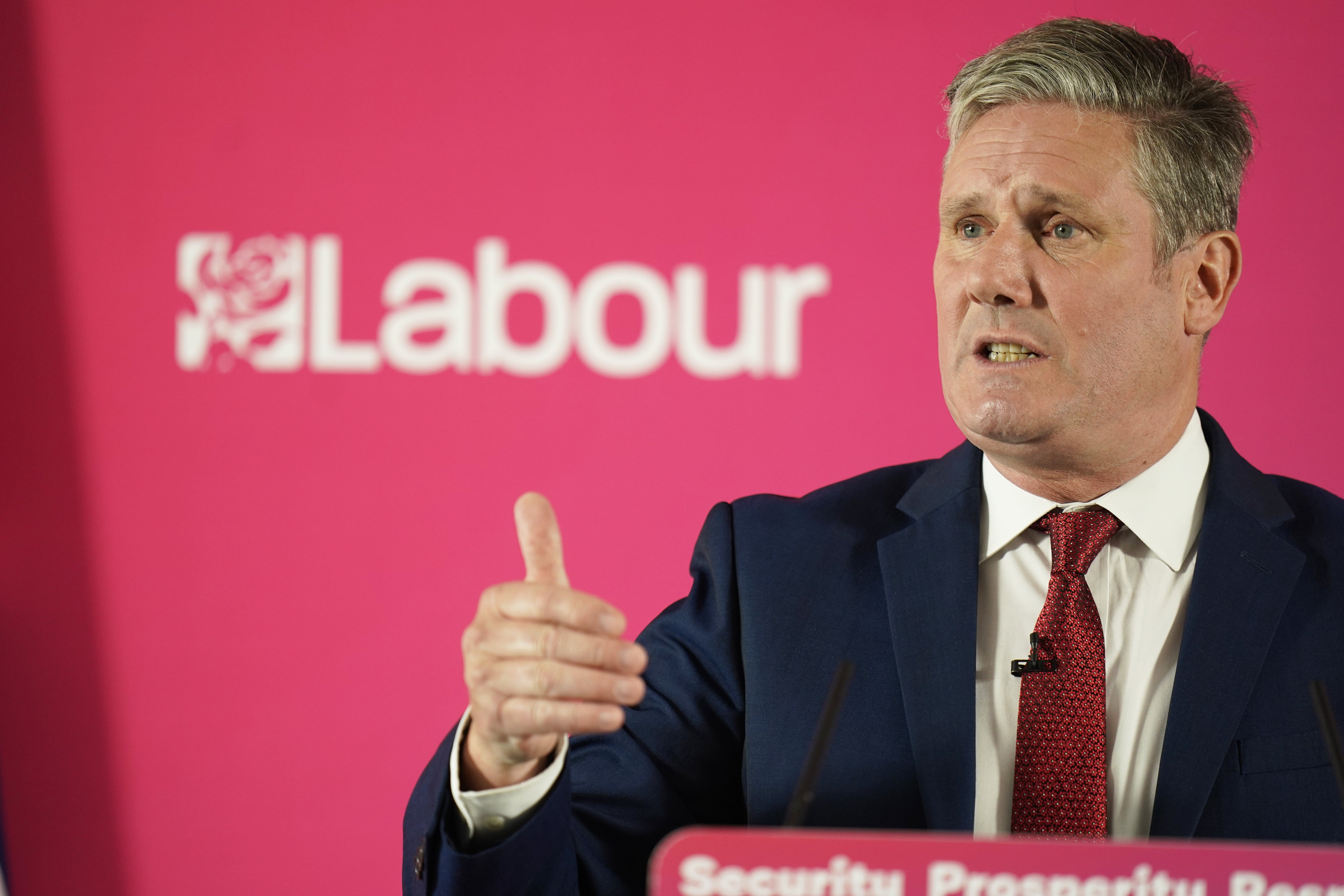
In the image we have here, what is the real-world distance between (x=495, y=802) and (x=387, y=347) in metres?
1.58

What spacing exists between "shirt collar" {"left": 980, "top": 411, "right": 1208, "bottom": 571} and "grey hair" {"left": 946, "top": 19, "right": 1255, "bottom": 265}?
273 mm

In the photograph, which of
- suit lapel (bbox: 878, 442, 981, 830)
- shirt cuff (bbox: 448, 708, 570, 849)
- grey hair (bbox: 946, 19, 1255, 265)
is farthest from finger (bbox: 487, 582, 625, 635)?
grey hair (bbox: 946, 19, 1255, 265)

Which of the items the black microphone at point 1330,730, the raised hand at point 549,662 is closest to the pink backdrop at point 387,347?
the raised hand at point 549,662

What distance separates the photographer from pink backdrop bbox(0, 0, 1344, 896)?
263cm

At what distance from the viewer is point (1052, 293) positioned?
5.14 feet

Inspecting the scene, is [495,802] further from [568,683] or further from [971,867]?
[971,867]

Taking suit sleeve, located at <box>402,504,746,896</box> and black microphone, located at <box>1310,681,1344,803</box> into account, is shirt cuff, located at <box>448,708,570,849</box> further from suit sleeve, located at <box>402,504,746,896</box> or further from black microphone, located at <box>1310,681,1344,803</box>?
black microphone, located at <box>1310,681,1344,803</box>

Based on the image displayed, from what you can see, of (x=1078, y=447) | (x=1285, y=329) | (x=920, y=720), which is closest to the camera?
(x=920, y=720)

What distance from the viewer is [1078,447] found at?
62.8 inches

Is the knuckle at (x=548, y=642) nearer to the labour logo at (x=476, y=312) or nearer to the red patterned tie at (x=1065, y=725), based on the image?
the red patterned tie at (x=1065, y=725)

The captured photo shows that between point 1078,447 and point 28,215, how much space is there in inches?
87.1

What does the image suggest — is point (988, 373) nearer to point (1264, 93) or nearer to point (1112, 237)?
point (1112, 237)

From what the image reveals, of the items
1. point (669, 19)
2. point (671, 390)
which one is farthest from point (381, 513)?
point (669, 19)

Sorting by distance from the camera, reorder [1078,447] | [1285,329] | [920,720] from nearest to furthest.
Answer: [920,720], [1078,447], [1285,329]
